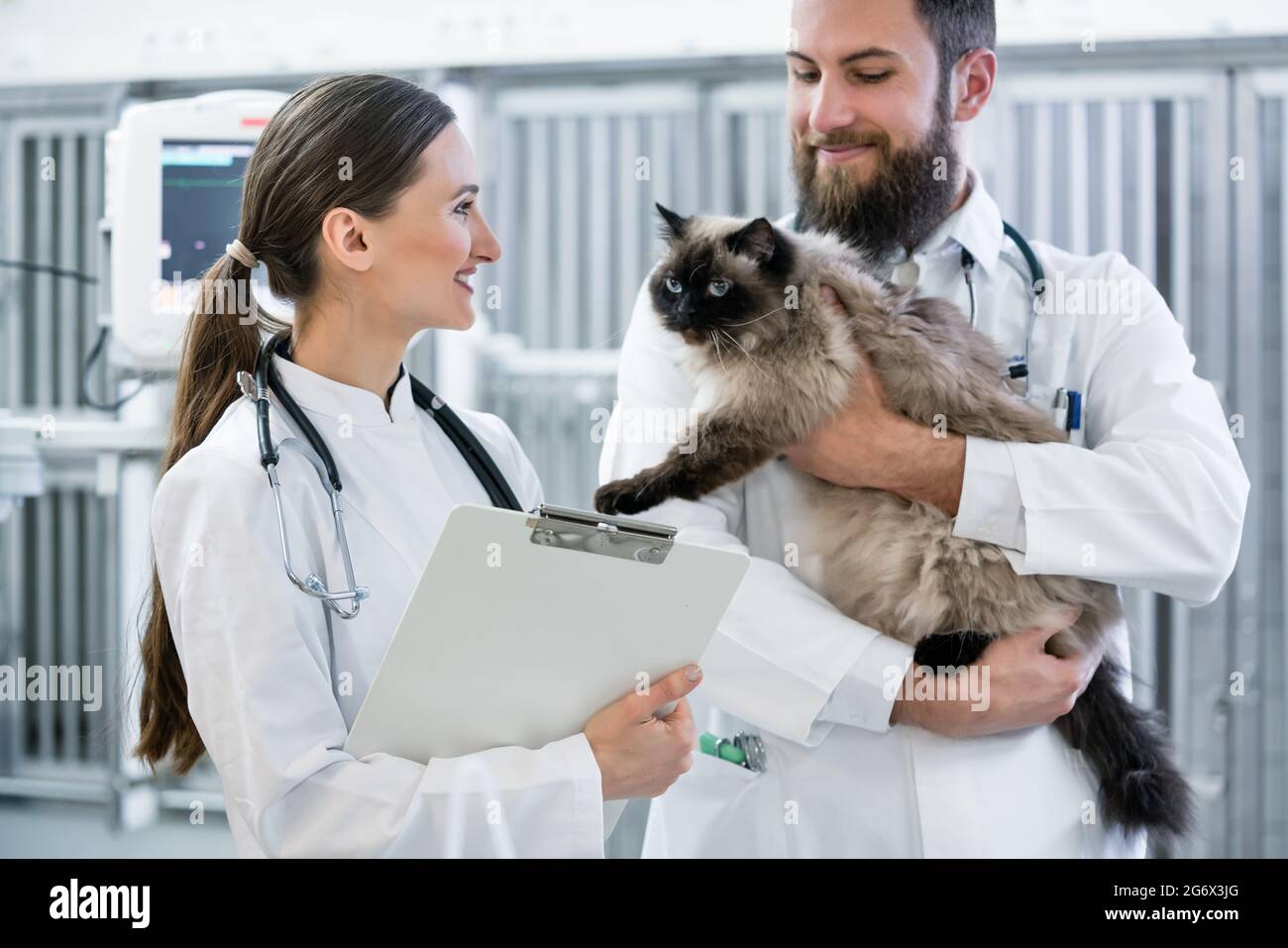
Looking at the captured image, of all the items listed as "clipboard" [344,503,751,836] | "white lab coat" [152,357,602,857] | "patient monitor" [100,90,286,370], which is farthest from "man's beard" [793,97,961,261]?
"patient monitor" [100,90,286,370]

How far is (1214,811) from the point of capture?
2506 millimetres

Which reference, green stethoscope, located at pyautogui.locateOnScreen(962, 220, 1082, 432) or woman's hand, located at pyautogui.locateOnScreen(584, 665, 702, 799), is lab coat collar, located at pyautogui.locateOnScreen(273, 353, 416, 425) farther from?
green stethoscope, located at pyautogui.locateOnScreen(962, 220, 1082, 432)

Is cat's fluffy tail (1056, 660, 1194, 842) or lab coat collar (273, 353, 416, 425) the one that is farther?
cat's fluffy tail (1056, 660, 1194, 842)

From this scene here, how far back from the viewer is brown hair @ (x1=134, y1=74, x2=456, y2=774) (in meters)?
1.24

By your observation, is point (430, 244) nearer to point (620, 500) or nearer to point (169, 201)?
point (620, 500)

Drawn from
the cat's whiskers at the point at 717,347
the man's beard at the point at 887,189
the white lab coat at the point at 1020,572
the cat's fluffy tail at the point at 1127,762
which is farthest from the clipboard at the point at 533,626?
the man's beard at the point at 887,189

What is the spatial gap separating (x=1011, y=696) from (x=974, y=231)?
2.25 ft

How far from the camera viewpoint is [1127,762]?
4.64ft

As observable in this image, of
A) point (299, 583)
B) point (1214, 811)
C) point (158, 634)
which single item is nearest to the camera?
point (299, 583)

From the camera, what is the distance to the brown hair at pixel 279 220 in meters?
1.24

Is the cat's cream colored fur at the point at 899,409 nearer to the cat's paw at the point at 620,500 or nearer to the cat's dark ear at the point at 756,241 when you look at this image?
the cat's dark ear at the point at 756,241

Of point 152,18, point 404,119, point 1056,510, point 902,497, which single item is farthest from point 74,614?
point 1056,510

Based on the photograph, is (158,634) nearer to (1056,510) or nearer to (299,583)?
(299,583)
